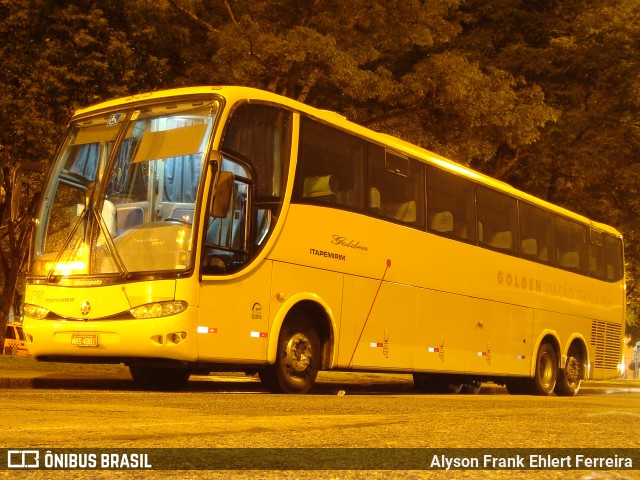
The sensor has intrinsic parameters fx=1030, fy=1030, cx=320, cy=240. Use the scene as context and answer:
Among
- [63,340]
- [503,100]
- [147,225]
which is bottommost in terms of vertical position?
[63,340]

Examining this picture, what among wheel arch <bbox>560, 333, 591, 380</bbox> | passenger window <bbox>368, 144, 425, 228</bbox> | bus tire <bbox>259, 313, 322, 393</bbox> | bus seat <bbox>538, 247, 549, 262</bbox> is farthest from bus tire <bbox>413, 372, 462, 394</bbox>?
bus tire <bbox>259, 313, 322, 393</bbox>

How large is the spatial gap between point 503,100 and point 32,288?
12.5m

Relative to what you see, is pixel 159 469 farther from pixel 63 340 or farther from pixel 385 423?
pixel 63 340

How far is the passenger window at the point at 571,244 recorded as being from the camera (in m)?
21.2

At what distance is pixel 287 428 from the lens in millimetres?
7059

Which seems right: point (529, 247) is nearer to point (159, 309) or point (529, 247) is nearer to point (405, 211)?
point (405, 211)

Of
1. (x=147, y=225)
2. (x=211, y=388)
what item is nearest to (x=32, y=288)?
(x=147, y=225)

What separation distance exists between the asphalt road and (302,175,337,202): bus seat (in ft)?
11.2

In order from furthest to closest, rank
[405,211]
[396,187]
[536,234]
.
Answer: [536,234] → [405,211] → [396,187]

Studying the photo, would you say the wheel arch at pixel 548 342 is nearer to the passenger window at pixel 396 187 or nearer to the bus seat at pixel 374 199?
the passenger window at pixel 396 187

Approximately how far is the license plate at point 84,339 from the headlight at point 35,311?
0.64 metres

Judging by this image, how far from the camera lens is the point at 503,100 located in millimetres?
22188

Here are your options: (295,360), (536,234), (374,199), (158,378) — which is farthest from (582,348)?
(295,360)

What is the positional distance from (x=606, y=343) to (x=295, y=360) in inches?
499
